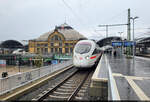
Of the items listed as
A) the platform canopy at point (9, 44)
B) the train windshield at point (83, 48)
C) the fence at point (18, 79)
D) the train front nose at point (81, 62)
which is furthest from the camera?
the platform canopy at point (9, 44)

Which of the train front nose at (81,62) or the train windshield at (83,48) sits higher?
the train windshield at (83,48)

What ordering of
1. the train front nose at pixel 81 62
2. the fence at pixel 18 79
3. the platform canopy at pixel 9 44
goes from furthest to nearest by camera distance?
the platform canopy at pixel 9 44 < the train front nose at pixel 81 62 < the fence at pixel 18 79

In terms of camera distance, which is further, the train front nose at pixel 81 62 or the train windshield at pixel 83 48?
the train windshield at pixel 83 48

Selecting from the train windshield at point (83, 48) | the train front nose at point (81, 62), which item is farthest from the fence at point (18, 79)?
the train windshield at point (83, 48)

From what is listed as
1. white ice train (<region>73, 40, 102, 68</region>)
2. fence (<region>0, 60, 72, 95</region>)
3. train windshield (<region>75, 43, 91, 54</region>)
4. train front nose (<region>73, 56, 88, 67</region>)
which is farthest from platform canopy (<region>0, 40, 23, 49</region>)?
train front nose (<region>73, 56, 88, 67</region>)

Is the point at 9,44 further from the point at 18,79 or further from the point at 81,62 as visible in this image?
the point at 18,79

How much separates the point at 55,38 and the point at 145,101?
62.1m

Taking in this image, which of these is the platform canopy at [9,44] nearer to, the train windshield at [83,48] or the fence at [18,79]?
the train windshield at [83,48]

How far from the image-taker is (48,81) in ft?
31.5

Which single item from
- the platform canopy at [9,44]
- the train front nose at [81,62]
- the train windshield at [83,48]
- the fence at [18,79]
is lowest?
the fence at [18,79]

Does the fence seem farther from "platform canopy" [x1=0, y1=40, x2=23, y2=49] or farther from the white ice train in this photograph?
"platform canopy" [x1=0, y1=40, x2=23, y2=49]

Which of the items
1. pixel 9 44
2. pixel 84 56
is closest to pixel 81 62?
pixel 84 56

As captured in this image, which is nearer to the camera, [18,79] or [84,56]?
[18,79]

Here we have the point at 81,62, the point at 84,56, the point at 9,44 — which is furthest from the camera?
the point at 9,44
